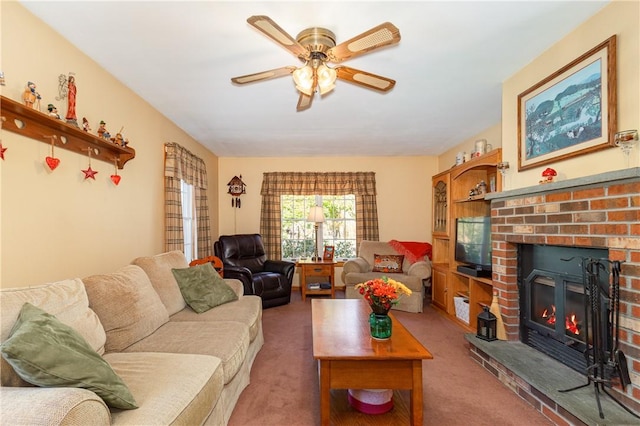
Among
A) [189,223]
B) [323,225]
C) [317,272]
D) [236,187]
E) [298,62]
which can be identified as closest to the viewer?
[298,62]

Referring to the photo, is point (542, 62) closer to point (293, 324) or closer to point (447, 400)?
point (447, 400)

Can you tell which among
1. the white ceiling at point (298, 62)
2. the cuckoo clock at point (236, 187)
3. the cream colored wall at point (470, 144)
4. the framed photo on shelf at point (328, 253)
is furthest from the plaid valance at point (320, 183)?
the white ceiling at point (298, 62)

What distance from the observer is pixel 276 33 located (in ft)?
5.11

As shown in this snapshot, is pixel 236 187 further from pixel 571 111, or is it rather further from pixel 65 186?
pixel 571 111

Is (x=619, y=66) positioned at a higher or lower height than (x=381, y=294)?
higher

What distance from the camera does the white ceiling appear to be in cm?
178

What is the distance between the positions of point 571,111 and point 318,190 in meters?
3.91

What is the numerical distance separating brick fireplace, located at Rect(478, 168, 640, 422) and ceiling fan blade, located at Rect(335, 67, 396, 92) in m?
1.28

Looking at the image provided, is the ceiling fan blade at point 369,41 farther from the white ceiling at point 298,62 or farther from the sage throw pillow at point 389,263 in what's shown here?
the sage throw pillow at point 389,263

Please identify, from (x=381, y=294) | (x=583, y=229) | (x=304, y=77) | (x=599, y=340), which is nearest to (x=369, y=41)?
(x=304, y=77)

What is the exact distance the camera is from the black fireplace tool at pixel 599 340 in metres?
1.68

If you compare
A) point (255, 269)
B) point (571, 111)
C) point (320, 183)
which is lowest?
point (255, 269)

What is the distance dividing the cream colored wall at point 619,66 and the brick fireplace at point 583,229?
113 mm

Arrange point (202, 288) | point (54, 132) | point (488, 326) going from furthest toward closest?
point (202, 288), point (488, 326), point (54, 132)
